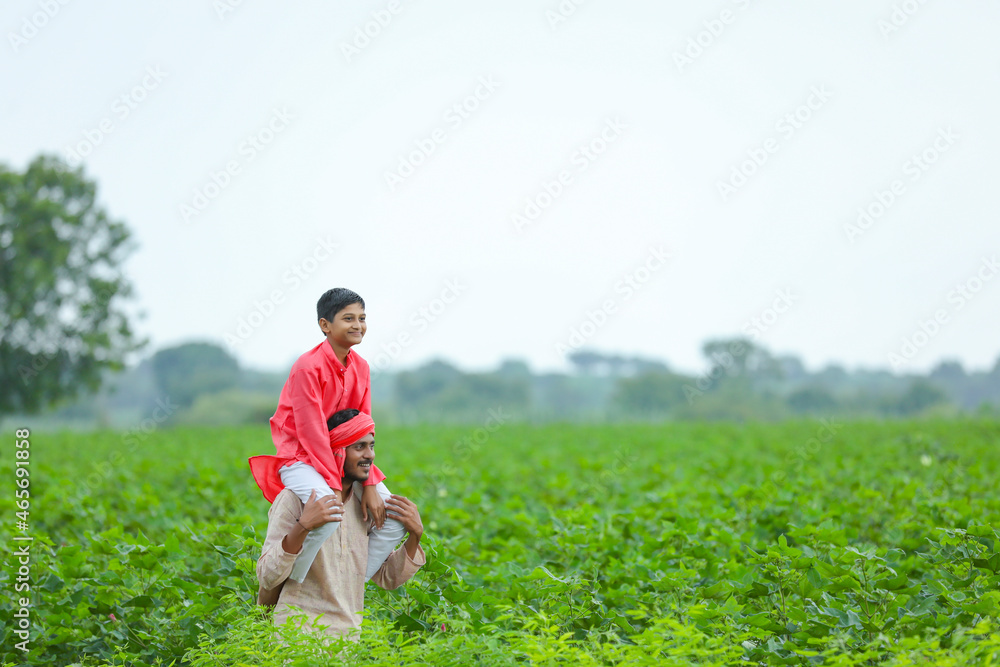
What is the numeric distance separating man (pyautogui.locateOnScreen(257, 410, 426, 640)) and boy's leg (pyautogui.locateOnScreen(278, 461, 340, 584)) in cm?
4

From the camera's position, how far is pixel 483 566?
5.16 metres

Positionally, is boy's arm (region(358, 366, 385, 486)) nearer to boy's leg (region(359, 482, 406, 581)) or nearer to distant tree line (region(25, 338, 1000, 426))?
boy's leg (region(359, 482, 406, 581))

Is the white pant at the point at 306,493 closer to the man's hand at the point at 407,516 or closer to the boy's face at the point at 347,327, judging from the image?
the man's hand at the point at 407,516

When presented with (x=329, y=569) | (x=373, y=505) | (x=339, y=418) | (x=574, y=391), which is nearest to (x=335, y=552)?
(x=329, y=569)

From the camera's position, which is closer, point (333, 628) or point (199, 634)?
point (333, 628)

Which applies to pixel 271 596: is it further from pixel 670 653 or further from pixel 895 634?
pixel 895 634

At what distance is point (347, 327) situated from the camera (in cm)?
359

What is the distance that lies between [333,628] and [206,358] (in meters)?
65.4

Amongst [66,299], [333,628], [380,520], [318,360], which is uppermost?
[66,299]

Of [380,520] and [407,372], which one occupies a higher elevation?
[407,372]

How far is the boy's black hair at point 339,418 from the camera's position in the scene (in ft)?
12.0

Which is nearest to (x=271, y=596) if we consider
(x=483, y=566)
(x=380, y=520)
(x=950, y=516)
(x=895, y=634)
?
(x=380, y=520)

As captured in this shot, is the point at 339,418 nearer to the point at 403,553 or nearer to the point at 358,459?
the point at 358,459

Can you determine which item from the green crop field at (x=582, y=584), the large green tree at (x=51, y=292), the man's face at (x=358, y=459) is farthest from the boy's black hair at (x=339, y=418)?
the large green tree at (x=51, y=292)
